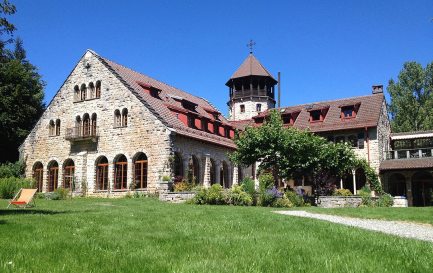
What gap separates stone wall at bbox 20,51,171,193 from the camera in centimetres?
2922

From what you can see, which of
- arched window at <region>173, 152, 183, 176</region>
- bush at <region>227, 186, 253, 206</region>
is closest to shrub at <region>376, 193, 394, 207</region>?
bush at <region>227, 186, 253, 206</region>

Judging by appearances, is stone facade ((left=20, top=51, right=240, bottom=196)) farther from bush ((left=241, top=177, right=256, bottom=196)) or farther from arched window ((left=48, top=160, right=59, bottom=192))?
bush ((left=241, top=177, right=256, bottom=196))

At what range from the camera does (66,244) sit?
21.4ft

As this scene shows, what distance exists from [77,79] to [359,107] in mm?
23633

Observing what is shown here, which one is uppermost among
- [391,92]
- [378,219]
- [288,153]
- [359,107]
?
[391,92]

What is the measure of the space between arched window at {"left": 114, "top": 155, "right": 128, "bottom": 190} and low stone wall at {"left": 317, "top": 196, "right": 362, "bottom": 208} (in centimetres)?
1386

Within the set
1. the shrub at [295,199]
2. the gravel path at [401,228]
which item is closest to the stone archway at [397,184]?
the shrub at [295,199]

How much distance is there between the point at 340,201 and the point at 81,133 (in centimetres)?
1967

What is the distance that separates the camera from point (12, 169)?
111 ft

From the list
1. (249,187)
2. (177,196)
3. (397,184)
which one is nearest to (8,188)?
(177,196)

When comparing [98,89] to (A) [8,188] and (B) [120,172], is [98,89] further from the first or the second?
(A) [8,188]

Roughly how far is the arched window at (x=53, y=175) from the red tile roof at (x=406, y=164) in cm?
2519

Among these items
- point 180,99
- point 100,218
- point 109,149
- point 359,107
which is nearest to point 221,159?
point 180,99

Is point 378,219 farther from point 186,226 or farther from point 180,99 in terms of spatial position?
point 180,99
